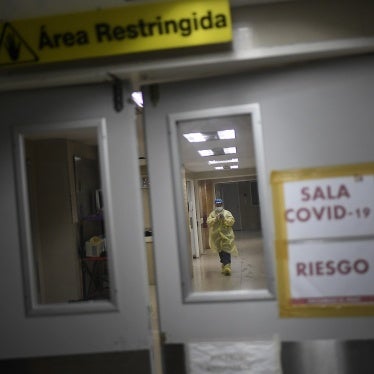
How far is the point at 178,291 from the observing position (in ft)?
A: 8.20

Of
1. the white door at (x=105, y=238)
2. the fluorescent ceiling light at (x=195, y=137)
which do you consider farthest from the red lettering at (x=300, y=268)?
the fluorescent ceiling light at (x=195, y=137)

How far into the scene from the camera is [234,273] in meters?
8.14

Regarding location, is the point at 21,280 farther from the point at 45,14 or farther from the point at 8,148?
the point at 45,14

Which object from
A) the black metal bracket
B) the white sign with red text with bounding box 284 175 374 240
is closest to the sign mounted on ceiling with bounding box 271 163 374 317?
the white sign with red text with bounding box 284 175 374 240

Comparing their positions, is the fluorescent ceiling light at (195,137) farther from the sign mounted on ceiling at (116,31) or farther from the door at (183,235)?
the sign mounted on ceiling at (116,31)

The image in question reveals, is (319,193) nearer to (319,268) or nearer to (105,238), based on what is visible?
(319,268)

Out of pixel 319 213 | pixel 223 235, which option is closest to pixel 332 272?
pixel 319 213

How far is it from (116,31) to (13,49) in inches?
27.0

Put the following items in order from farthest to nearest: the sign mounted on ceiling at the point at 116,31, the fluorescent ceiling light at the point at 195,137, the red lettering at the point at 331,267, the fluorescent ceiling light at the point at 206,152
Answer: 1. the fluorescent ceiling light at the point at 206,152
2. the fluorescent ceiling light at the point at 195,137
3. the red lettering at the point at 331,267
4. the sign mounted on ceiling at the point at 116,31

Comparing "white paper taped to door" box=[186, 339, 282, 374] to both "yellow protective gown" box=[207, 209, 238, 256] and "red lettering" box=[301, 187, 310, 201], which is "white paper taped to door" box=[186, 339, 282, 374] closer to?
"red lettering" box=[301, 187, 310, 201]

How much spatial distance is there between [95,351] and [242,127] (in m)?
4.05

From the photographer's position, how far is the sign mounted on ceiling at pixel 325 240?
2.38 m

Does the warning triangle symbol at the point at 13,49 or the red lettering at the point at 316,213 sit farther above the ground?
the warning triangle symbol at the point at 13,49

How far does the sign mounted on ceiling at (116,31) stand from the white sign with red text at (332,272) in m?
1.45
